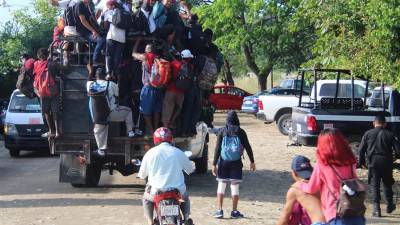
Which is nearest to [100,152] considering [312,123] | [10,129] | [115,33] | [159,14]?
[115,33]

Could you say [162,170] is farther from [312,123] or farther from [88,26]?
[312,123]

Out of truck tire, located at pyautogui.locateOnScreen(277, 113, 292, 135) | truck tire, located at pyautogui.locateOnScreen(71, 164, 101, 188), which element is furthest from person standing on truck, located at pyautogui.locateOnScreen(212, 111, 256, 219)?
truck tire, located at pyautogui.locateOnScreen(277, 113, 292, 135)

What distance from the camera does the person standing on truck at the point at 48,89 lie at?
12.9 meters

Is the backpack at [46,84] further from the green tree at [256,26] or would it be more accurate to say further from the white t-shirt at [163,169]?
the green tree at [256,26]

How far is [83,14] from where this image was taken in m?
13.1

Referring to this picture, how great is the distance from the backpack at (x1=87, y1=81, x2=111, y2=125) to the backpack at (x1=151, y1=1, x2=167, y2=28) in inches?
57.9

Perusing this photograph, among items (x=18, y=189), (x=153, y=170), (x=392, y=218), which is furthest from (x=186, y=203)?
(x=18, y=189)

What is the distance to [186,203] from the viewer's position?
878 centimetres

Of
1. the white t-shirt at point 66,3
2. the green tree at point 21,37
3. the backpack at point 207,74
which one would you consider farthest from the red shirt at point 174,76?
the green tree at point 21,37

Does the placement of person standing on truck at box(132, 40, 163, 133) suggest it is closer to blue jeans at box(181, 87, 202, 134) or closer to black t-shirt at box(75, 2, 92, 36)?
blue jeans at box(181, 87, 202, 134)

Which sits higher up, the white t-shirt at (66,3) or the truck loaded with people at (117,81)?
the white t-shirt at (66,3)

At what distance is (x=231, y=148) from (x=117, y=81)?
9.36ft

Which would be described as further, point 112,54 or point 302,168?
point 112,54

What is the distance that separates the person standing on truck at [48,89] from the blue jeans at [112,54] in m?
0.90
